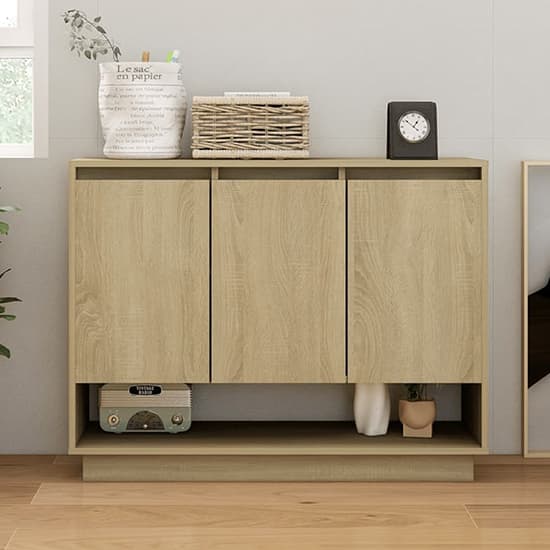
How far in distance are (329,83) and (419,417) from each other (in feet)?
3.56

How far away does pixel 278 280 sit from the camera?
2967 millimetres

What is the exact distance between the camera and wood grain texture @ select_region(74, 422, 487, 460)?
9.83 ft

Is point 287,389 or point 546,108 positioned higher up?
point 546,108

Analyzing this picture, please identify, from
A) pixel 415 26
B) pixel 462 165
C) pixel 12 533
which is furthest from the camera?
pixel 415 26

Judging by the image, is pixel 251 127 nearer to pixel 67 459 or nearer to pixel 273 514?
pixel 273 514

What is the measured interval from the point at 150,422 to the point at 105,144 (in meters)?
0.85

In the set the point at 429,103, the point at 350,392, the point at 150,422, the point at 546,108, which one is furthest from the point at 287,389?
the point at 546,108

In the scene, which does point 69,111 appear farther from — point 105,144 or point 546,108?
point 546,108

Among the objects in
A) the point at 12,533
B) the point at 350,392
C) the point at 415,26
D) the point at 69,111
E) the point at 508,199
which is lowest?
the point at 12,533

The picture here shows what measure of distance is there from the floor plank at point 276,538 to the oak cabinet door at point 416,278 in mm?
538

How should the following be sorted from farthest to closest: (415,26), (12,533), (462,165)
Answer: (415,26)
(462,165)
(12,533)

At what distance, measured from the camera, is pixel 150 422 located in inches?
123

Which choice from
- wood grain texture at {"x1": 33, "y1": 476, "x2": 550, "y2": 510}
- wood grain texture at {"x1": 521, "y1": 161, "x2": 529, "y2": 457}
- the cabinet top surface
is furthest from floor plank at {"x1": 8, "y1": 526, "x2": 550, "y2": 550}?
the cabinet top surface

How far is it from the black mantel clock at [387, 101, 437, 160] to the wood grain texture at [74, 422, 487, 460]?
0.85 meters
